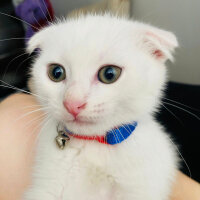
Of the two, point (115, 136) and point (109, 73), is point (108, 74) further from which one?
point (115, 136)

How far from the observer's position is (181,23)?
164cm

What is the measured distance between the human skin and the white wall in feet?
3.19

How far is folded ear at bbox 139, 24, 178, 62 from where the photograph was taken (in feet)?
1.99

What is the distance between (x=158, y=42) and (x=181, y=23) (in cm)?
115

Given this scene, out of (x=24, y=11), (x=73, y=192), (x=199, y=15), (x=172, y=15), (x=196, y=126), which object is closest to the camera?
(x=73, y=192)

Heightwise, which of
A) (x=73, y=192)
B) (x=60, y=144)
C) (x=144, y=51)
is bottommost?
(x=73, y=192)

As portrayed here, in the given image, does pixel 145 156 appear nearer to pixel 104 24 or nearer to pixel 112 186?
pixel 112 186

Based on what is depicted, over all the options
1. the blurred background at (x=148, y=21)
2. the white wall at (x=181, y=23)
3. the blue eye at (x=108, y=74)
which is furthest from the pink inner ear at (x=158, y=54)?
the white wall at (x=181, y=23)

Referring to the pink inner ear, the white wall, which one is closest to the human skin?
the pink inner ear

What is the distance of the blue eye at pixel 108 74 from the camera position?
59cm

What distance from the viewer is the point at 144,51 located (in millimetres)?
662

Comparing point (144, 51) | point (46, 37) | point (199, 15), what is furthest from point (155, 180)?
point (199, 15)

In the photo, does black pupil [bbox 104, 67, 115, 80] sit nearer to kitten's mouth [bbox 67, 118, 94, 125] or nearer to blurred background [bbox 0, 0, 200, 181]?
kitten's mouth [bbox 67, 118, 94, 125]

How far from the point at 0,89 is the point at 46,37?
120 centimetres
